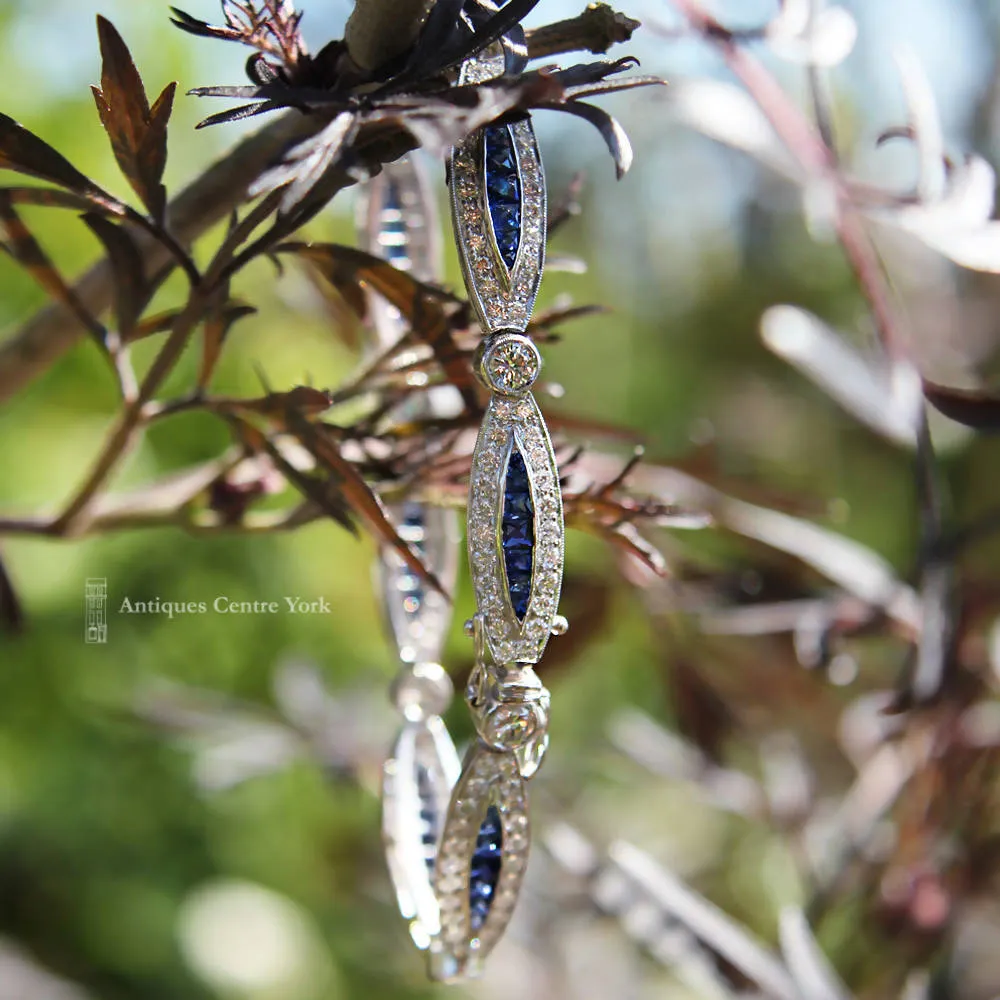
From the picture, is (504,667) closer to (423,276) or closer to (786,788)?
(423,276)

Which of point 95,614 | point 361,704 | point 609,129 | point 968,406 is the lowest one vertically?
point 361,704

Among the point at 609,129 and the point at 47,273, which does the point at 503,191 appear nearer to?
the point at 609,129

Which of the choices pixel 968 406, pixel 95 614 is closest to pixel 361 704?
pixel 95 614

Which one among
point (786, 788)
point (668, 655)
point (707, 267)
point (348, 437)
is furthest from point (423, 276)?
point (707, 267)

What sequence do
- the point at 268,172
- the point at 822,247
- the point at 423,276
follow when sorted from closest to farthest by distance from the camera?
1. the point at 268,172
2. the point at 423,276
3. the point at 822,247

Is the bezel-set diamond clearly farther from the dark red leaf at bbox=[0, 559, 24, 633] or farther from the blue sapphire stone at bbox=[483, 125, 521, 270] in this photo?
the dark red leaf at bbox=[0, 559, 24, 633]

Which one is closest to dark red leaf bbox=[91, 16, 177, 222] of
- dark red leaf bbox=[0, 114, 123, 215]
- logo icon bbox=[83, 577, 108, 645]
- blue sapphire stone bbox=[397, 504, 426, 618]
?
dark red leaf bbox=[0, 114, 123, 215]

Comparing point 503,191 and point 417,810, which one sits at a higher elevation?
point 503,191

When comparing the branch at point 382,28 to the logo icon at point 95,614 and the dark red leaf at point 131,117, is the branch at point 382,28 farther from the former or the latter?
the logo icon at point 95,614
